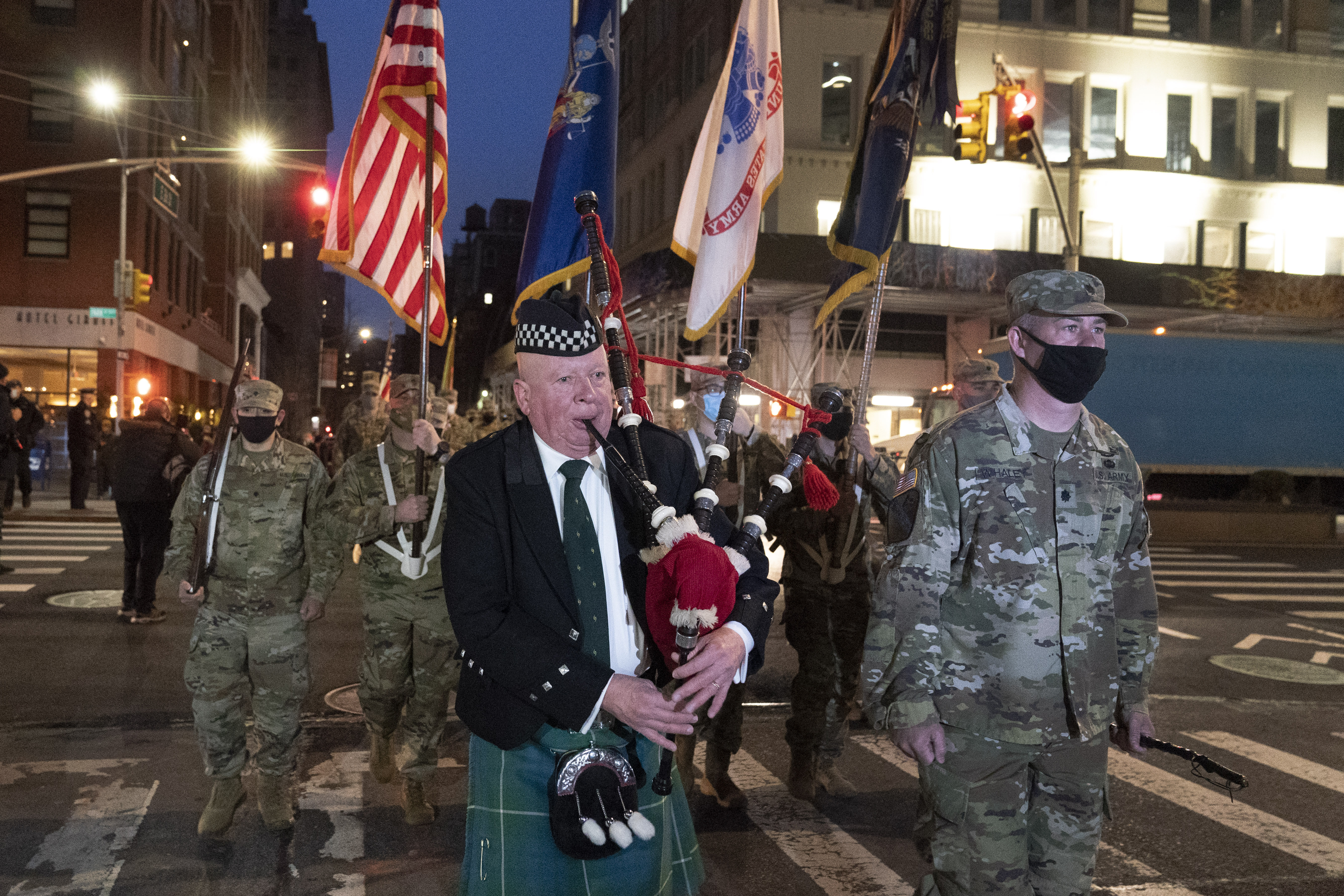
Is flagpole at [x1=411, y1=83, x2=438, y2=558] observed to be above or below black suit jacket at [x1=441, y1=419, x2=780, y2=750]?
above

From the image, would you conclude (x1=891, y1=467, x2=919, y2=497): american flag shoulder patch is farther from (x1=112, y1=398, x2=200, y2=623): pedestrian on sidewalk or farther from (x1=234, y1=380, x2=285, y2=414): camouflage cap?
(x1=112, y1=398, x2=200, y2=623): pedestrian on sidewalk

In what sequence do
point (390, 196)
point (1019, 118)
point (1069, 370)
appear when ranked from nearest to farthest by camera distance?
point (1069, 370) → point (390, 196) → point (1019, 118)

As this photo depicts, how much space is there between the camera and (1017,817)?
3279 millimetres

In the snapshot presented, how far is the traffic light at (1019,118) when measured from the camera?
659 inches

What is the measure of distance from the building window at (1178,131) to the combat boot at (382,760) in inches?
1427

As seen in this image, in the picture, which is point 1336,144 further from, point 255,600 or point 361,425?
point 255,600

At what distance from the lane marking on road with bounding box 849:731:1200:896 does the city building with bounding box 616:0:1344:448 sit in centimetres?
2140

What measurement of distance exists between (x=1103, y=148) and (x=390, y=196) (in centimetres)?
3347

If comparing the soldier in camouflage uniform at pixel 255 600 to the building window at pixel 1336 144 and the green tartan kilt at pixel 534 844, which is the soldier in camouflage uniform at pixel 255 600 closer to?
the green tartan kilt at pixel 534 844

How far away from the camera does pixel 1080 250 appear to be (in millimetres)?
35938

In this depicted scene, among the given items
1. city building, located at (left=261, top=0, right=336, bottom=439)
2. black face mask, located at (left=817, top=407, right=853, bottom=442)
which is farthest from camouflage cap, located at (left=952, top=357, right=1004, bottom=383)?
city building, located at (left=261, top=0, right=336, bottom=439)

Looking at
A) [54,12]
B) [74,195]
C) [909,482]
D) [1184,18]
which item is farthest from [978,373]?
[1184,18]

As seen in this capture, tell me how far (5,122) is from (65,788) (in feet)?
104

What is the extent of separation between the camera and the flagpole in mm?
5859
